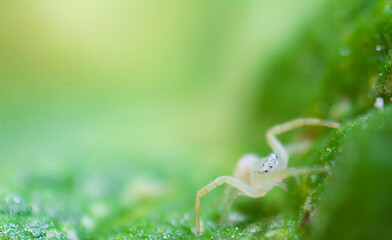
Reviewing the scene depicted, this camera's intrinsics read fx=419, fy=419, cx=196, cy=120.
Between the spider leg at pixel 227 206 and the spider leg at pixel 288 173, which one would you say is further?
the spider leg at pixel 227 206

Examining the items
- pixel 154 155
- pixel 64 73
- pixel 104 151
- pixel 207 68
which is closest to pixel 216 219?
pixel 154 155

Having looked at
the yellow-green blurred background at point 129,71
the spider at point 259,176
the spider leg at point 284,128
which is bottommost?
the spider at point 259,176

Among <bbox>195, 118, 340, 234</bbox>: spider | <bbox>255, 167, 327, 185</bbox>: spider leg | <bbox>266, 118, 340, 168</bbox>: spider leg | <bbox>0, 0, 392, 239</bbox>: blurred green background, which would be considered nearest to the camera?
<bbox>255, 167, 327, 185</bbox>: spider leg

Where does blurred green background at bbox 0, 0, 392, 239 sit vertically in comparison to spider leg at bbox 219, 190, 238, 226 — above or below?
above

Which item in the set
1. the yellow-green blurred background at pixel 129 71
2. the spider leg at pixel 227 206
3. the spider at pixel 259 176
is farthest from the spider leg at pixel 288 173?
the yellow-green blurred background at pixel 129 71

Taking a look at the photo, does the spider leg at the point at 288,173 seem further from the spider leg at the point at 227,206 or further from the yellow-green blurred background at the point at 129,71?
the yellow-green blurred background at the point at 129,71

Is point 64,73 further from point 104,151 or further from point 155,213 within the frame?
point 155,213

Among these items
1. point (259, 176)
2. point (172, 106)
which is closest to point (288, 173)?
point (259, 176)

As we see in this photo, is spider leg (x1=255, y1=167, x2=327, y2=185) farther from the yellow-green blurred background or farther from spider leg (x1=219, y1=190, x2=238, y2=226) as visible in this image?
the yellow-green blurred background

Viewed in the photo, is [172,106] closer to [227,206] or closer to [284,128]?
[284,128]

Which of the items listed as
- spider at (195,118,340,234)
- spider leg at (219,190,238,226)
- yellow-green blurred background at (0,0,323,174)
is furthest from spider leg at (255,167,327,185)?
yellow-green blurred background at (0,0,323,174)
